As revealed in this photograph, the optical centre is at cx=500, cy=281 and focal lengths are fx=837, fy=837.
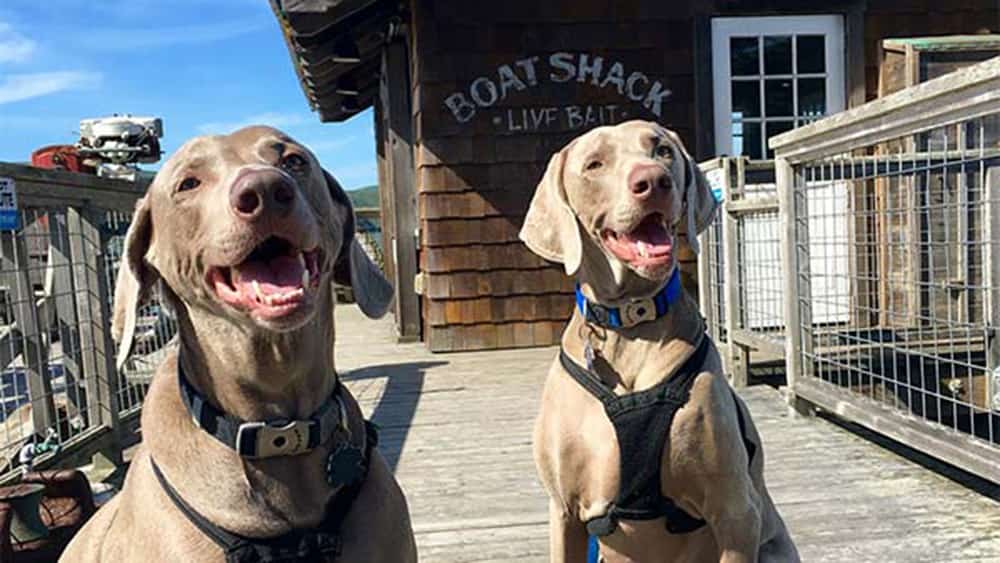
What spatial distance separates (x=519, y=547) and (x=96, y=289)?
7.43ft

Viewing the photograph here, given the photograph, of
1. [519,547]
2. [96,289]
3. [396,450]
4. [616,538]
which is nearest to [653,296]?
[616,538]

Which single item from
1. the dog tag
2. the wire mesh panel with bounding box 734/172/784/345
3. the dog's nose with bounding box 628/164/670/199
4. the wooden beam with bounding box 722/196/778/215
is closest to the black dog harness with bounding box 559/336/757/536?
the dog's nose with bounding box 628/164/670/199

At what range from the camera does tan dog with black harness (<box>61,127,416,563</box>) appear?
145 centimetres

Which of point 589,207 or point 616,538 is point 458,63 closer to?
point 589,207

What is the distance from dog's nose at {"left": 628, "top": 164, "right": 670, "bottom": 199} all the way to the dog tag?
87cm

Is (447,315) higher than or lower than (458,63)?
lower

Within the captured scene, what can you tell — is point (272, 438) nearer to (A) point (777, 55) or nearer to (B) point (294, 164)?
(B) point (294, 164)

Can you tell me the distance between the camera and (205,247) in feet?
4.74

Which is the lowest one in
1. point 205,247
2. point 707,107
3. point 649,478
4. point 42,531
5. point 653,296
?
point 42,531

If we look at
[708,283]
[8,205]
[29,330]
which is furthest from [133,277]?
[708,283]

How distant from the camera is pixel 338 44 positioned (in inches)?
283

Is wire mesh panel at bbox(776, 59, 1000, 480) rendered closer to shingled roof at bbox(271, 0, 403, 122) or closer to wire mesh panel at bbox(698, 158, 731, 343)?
wire mesh panel at bbox(698, 158, 731, 343)

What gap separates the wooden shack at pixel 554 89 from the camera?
637 cm

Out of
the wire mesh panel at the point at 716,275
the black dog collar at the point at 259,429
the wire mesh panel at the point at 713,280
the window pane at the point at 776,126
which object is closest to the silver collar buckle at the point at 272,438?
the black dog collar at the point at 259,429
